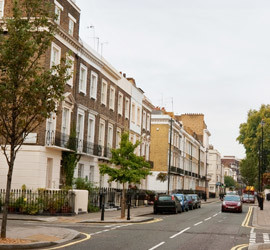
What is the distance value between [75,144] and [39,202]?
6476 millimetres

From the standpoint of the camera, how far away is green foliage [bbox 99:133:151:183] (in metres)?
27.4

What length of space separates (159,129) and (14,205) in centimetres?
4064

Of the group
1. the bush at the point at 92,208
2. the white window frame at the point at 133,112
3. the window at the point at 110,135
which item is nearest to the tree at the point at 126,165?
the bush at the point at 92,208

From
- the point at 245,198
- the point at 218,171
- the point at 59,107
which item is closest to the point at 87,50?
the point at 59,107

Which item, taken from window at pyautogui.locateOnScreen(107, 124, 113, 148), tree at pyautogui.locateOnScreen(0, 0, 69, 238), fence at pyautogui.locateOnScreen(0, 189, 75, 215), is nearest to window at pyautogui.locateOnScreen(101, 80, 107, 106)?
window at pyautogui.locateOnScreen(107, 124, 113, 148)

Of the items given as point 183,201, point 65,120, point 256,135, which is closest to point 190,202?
point 183,201

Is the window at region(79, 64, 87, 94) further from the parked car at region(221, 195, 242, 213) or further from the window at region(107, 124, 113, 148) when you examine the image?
the parked car at region(221, 195, 242, 213)

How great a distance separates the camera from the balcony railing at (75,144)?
29.1m

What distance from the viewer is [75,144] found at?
3231cm

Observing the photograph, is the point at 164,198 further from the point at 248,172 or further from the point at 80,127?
the point at 248,172

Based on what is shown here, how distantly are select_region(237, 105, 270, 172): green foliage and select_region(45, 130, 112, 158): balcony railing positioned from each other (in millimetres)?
39593

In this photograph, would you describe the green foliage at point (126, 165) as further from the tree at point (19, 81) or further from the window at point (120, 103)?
the window at point (120, 103)

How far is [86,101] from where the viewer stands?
3575 cm

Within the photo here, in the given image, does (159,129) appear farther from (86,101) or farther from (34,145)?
(34,145)
